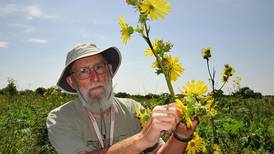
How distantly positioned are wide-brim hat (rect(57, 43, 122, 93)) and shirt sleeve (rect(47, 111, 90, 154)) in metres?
0.42

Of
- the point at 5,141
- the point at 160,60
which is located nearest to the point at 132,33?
the point at 160,60

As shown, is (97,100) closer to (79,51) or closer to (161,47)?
(79,51)

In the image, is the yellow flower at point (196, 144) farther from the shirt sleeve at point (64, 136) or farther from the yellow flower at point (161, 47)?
the shirt sleeve at point (64, 136)

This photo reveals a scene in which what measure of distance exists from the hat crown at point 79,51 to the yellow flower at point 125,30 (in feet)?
5.02

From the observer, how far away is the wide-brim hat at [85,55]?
11.2 feet

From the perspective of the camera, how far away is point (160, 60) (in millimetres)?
1751

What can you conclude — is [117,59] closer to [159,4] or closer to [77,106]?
[77,106]

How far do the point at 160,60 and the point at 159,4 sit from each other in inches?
9.5

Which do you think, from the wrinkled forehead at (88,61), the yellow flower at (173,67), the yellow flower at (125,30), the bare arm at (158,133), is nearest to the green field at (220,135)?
the wrinkled forehead at (88,61)

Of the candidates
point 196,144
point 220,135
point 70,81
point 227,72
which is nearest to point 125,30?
point 196,144

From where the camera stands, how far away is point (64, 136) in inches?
126

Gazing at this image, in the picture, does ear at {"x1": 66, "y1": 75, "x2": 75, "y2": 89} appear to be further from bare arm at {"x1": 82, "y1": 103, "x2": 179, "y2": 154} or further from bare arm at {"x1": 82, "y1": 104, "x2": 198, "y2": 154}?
bare arm at {"x1": 82, "y1": 103, "x2": 179, "y2": 154}

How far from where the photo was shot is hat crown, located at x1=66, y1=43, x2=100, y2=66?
342cm

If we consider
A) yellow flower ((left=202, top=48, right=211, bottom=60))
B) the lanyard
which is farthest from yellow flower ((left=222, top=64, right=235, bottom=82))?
the lanyard
